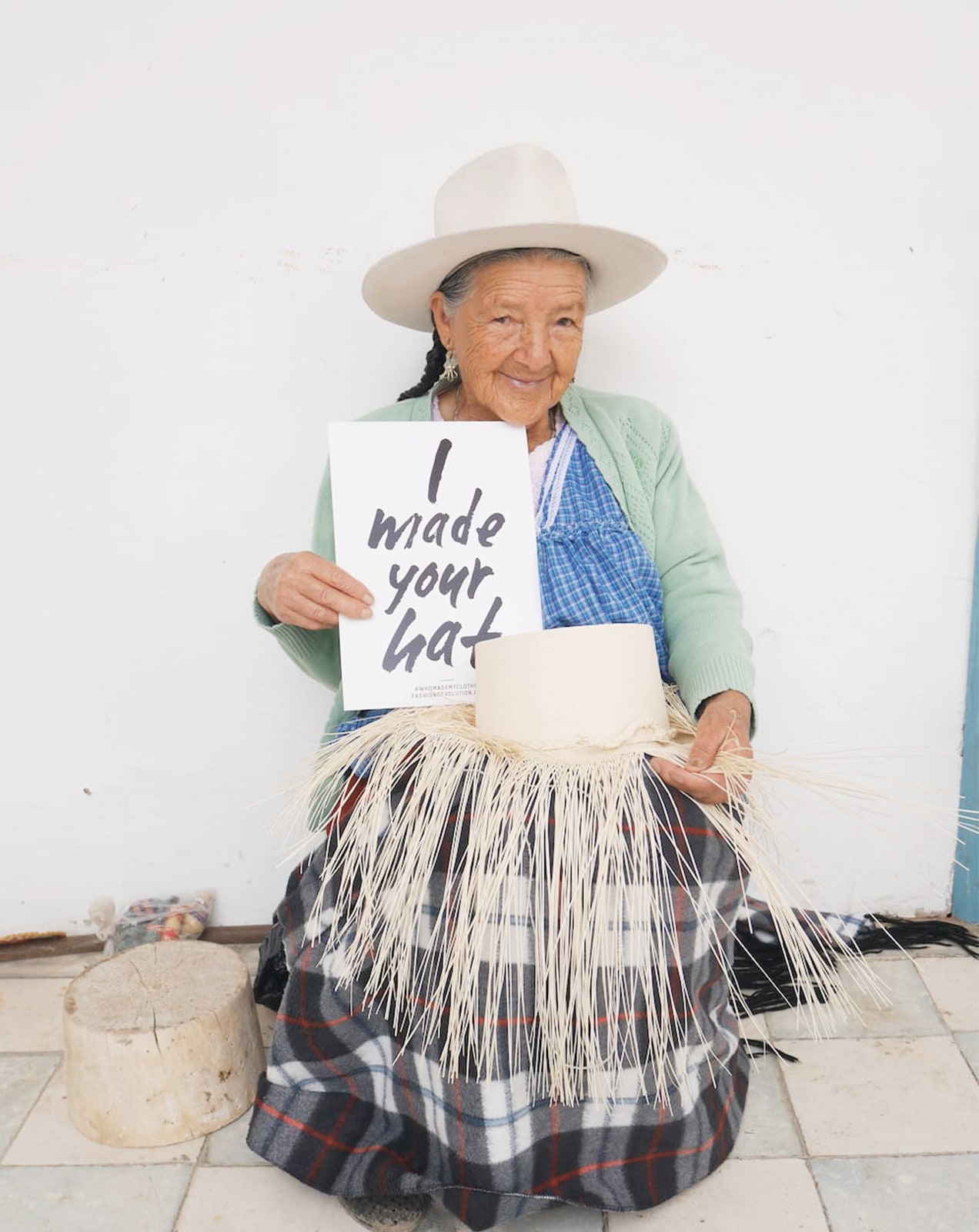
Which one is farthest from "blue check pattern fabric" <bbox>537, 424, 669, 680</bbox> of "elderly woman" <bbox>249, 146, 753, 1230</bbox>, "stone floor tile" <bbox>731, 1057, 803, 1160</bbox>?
"stone floor tile" <bbox>731, 1057, 803, 1160</bbox>

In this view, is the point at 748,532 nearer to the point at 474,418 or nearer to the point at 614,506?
the point at 614,506

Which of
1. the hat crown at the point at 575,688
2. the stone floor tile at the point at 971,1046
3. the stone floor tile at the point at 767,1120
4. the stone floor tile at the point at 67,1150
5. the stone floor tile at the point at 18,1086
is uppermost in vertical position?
the hat crown at the point at 575,688

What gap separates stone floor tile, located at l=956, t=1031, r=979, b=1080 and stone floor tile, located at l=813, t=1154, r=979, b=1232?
26cm

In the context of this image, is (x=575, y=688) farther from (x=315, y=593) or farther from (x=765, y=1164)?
(x=765, y=1164)

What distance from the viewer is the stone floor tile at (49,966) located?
7.47 ft

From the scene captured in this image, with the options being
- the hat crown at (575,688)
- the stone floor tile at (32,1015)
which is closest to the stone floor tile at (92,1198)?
the stone floor tile at (32,1015)

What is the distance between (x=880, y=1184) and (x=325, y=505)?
1.40 metres

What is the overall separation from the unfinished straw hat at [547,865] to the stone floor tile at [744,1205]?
0.69 feet

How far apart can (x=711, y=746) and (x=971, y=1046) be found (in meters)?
0.92

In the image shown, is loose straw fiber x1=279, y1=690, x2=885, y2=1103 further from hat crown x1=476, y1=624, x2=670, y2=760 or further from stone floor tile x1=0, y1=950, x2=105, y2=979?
stone floor tile x1=0, y1=950, x2=105, y2=979

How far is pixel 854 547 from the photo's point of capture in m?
2.23

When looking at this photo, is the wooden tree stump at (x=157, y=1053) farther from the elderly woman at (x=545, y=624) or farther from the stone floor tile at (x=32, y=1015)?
the stone floor tile at (x=32, y=1015)

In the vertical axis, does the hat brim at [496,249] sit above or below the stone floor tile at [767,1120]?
above

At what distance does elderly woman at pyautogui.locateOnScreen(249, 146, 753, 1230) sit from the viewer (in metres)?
1.50
